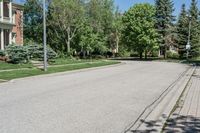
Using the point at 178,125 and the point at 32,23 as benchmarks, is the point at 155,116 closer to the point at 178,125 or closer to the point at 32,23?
the point at 178,125

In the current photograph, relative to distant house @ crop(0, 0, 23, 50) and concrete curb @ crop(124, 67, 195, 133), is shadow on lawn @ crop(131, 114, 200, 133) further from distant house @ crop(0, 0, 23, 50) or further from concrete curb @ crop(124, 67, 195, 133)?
distant house @ crop(0, 0, 23, 50)

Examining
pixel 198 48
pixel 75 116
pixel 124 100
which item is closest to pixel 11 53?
pixel 124 100

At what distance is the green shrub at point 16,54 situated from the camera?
29.5m

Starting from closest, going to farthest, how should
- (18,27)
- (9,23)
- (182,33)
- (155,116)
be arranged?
(155,116)
(9,23)
(18,27)
(182,33)

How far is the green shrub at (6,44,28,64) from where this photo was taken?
29.5 metres

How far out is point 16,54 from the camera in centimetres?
2947

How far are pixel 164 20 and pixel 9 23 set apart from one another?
113 ft

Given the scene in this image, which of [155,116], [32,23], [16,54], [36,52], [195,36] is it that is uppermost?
[32,23]

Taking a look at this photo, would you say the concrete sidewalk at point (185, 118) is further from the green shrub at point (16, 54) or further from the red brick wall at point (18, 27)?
the red brick wall at point (18, 27)

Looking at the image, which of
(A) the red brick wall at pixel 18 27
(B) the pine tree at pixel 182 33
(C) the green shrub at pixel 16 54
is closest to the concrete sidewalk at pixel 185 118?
(C) the green shrub at pixel 16 54

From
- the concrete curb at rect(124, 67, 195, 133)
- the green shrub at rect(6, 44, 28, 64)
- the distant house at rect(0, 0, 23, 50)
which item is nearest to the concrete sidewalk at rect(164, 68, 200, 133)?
the concrete curb at rect(124, 67, 195, 133)

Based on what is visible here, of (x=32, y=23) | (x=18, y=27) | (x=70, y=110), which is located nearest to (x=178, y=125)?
(x=70, y=110)

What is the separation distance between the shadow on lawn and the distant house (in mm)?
29598

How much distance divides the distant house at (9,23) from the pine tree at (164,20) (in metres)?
27.8
